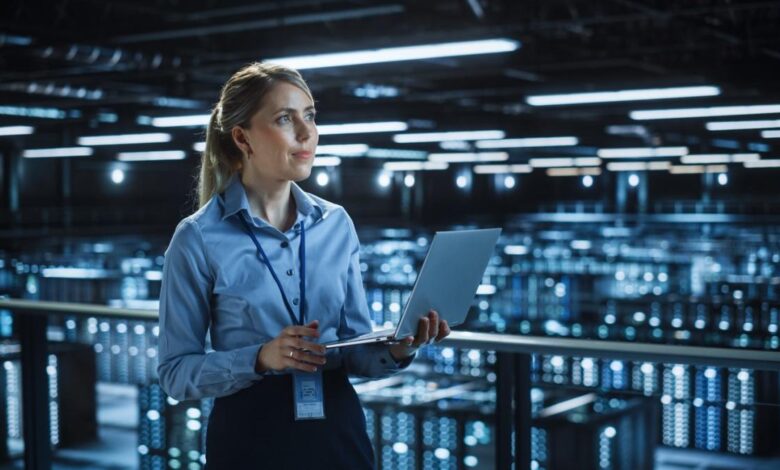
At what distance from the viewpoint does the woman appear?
1.39m

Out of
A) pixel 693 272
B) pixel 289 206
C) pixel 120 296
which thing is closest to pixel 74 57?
pixel 120 296

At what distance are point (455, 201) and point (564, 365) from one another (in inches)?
1083

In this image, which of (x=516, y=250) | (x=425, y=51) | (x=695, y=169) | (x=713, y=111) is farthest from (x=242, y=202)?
(x=695, y=169)

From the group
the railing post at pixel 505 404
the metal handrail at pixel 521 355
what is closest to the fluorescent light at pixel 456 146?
the metal handrail at pixel 521 355

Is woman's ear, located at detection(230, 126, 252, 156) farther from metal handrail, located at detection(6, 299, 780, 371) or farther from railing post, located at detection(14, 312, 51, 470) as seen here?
railing post, located at detection(14, 312, 51, 470)

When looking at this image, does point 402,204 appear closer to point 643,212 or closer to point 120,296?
point 643,212

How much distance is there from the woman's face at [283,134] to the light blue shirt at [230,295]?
7cm

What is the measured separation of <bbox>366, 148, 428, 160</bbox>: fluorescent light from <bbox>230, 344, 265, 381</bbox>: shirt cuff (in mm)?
16795

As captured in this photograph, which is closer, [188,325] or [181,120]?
[188,325]

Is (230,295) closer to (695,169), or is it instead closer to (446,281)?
(446,281)

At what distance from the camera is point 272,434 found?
1.41 m

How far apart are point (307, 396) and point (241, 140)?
0.41 meters

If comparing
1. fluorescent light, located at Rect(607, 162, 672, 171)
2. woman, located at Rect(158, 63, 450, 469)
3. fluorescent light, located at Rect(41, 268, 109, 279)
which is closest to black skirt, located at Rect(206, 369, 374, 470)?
woman, located at Rect(158, 63, 450, 469)

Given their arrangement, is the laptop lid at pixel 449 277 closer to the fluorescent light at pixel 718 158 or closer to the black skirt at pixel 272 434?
the black skirt at pixel 272 434
